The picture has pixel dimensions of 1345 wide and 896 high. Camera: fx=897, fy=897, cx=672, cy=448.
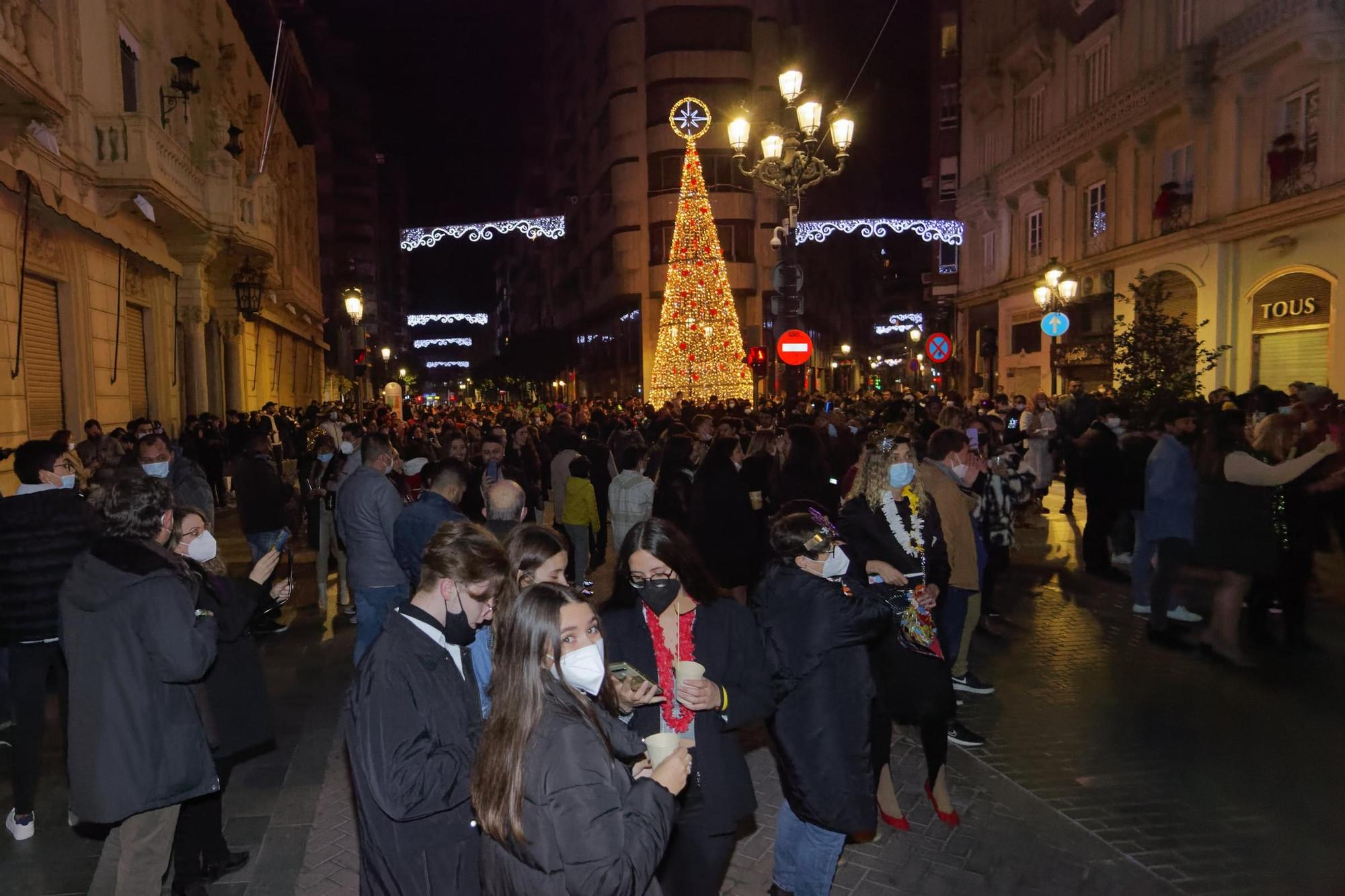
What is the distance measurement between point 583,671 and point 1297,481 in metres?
7.80

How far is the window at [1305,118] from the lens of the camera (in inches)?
671

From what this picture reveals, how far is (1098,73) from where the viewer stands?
24812mm

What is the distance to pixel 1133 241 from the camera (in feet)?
77.4

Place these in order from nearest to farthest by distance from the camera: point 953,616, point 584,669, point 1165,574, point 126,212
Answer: point 584,669 → point 953,616 → point 1165,574 → point 126,212

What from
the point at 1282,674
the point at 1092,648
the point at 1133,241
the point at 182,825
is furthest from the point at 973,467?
the point at 1133,241

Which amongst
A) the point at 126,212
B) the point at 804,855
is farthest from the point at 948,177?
the point at 804,855

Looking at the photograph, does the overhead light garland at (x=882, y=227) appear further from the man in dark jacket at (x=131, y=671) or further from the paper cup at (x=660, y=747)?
the paper cup at (x=660, y=747)

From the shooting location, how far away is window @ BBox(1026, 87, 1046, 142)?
28391 mm

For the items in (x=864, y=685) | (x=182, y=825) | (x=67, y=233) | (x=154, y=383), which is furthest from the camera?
(x=154, y=383)

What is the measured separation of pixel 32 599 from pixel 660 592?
363 cm

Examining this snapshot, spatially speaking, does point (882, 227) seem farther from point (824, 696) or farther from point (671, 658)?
point (671, 658)

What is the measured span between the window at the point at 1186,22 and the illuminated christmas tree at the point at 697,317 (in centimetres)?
1256

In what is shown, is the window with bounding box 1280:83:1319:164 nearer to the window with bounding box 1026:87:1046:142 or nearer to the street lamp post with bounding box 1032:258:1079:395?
the street lamp post with bounding box 1032:258:1079:395

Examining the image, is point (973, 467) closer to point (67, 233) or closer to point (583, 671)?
point (583, 671)
